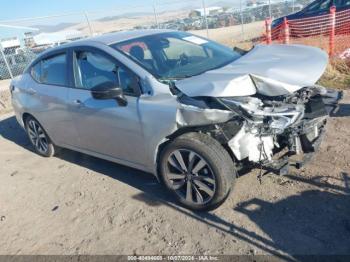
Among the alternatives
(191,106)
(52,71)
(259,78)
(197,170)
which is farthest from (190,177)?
(52,71)

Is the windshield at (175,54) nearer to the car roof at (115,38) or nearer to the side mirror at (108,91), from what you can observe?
the car roof at (115,38)

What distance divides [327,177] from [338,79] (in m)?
4.29

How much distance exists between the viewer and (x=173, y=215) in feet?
12.4

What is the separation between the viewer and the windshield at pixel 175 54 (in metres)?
4.02

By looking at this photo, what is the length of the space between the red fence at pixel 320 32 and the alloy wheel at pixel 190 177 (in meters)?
6.64

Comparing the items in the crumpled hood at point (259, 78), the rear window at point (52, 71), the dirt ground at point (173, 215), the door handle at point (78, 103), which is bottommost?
the dirt ground at point (173, 215)

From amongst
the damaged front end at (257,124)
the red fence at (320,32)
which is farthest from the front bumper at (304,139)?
the red fence at (320,32)

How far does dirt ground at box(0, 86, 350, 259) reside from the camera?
3.20 m

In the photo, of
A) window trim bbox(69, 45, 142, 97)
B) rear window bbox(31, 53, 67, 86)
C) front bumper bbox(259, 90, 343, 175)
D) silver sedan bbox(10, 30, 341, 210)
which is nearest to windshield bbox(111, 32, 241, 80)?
silver sedan bbox(10, 30, 341, 210)

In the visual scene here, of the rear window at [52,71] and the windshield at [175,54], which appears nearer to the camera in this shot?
the windshield at [175,54]

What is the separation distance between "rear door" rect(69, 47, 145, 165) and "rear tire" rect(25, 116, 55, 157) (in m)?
1.12

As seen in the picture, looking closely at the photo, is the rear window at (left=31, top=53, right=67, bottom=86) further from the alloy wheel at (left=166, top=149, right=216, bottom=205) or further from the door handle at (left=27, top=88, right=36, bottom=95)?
the alloy wheel at (left=166, top=149, right=216, bottom=205)

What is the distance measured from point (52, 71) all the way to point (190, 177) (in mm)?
2644

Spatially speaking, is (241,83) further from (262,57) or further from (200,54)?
(200,54)
